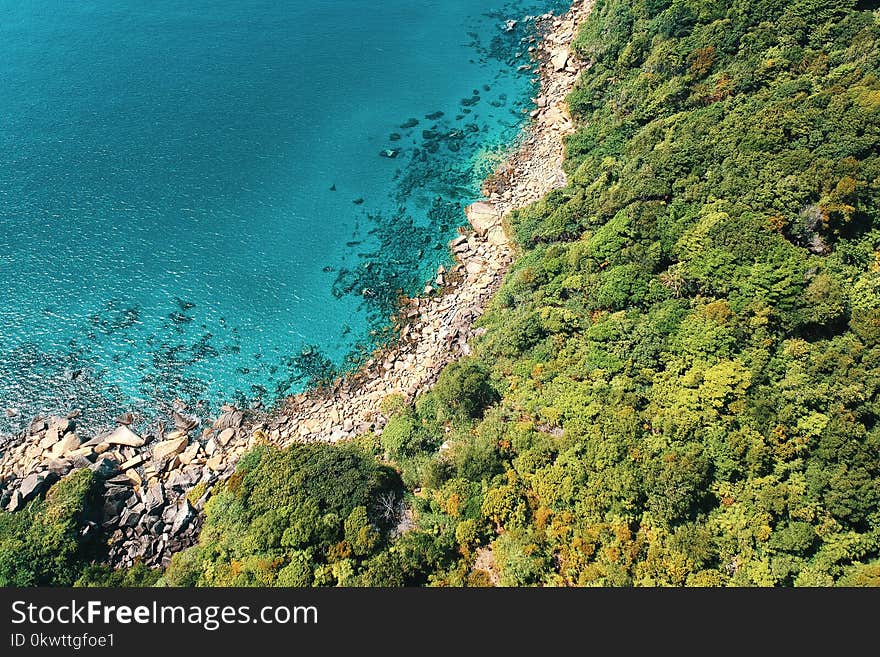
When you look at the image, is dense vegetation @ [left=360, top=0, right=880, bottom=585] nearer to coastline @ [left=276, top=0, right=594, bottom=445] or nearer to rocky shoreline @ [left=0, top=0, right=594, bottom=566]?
coastline @ [left=276, top=0, right=594, bottom=445]

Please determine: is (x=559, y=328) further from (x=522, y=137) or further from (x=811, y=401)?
(x=522, y=137)

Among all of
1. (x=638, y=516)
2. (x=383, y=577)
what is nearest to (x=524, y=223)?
(x=638, y=516)

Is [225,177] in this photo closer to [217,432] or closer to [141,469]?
[217,432]

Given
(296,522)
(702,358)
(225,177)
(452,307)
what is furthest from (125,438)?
(702,358)

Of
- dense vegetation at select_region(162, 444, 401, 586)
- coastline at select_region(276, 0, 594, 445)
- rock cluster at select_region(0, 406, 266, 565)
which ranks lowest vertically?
dense vegetation at select_region(162, 444, 401, 586)

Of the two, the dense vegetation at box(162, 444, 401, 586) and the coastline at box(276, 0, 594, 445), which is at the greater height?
the coastline at box(276, 0, 594, 445)

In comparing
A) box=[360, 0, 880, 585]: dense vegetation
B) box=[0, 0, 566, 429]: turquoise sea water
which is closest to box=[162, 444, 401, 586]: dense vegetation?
box=[360, 0, 880, 585]: dense vegetation
